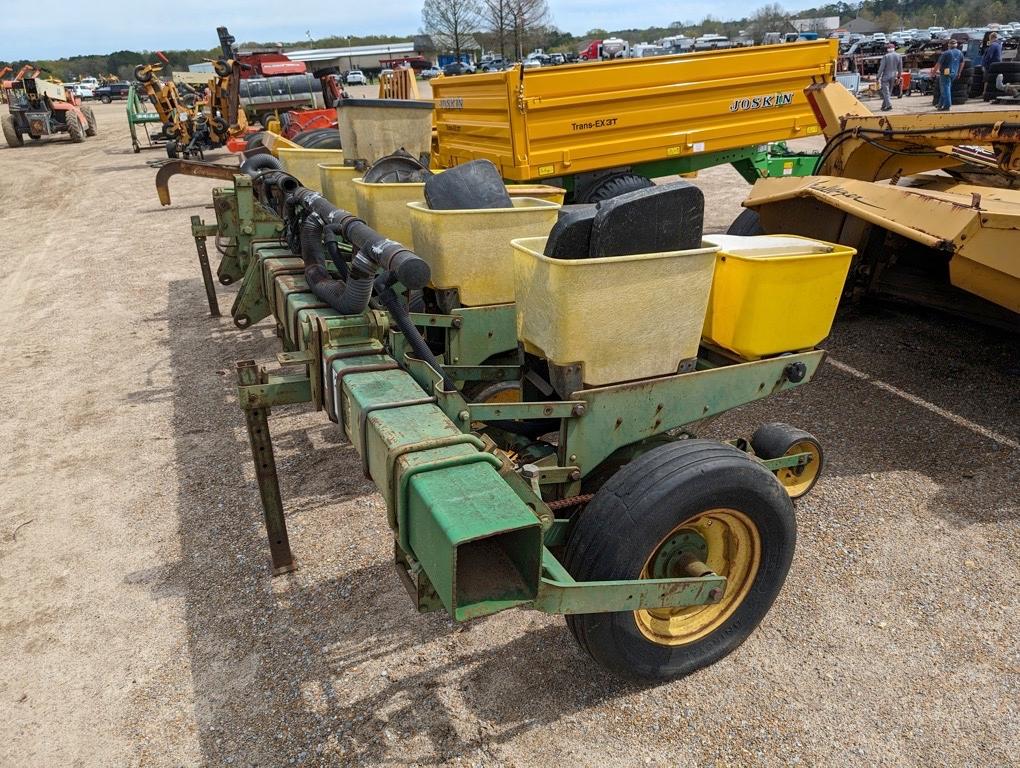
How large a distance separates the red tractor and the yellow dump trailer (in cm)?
1819

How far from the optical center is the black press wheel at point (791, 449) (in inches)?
123

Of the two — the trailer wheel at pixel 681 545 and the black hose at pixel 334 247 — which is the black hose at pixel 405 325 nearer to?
the black hose at pixel 334 247

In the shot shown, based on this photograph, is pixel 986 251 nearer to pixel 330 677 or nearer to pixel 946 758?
pixel 946 758

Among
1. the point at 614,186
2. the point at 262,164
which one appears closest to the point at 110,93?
the point at 614,186

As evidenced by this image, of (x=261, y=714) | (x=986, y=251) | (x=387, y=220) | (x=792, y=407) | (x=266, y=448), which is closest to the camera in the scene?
(x=261, y=714)

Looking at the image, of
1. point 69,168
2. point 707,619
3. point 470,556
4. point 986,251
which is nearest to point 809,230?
point 986,251

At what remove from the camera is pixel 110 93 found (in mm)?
48312

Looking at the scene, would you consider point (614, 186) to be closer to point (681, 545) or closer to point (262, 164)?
point (262, 164)

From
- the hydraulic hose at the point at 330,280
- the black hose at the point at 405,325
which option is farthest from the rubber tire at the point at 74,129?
the black hose at the point at 405,325

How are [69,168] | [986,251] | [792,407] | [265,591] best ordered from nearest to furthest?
[265,591] → [986,251] → [792,407] → [69,168]

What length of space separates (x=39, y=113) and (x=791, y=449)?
2385 centimetres

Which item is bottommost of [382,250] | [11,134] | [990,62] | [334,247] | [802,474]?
→ [11,134]

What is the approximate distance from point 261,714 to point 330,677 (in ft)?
0.79

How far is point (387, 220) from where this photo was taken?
388 centimetres
